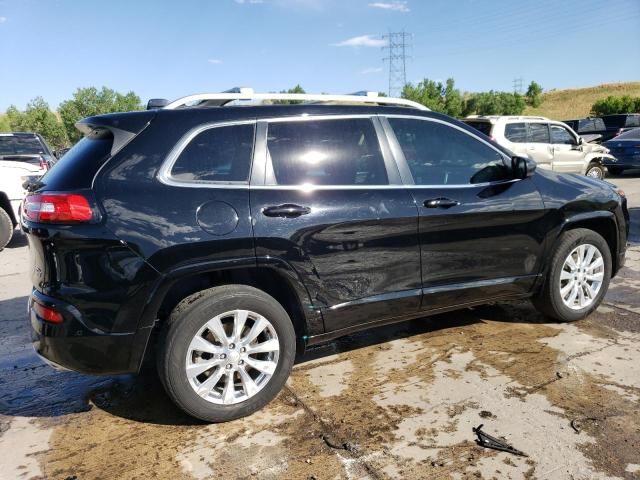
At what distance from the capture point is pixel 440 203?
12.0 ft

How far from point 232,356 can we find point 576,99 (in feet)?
276

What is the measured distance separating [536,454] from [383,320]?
1255 millimetres

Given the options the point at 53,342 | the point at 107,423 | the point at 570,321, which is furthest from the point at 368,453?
the point at 570,321

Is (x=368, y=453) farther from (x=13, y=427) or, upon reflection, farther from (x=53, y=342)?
(x=13, y=427)

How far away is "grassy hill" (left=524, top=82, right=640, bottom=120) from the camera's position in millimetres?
69250

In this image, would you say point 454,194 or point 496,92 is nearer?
point 454,194

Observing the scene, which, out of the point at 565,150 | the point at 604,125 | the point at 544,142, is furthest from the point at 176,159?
the point at 604,125

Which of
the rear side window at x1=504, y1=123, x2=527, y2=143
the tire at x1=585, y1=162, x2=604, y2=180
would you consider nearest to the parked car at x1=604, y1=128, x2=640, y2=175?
the tire at x1=585, y1=162, x2=604, y2=180

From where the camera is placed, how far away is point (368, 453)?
276cm

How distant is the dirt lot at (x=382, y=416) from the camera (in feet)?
8.80

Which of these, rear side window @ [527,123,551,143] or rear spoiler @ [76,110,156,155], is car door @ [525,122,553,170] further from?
rear spoiler @ [76,110,156,155]

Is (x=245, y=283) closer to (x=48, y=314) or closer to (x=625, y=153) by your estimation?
(x=48, y=314)

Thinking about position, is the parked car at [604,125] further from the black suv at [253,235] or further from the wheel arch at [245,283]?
the wheel arch at [245,283]

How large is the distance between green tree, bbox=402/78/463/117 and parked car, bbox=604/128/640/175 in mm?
45262
